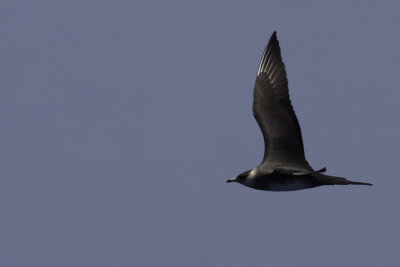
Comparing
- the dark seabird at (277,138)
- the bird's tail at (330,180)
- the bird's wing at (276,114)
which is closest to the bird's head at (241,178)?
the dark seabird at (277,138)

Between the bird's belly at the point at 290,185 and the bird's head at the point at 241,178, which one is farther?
the bird's head at the point at 241,178

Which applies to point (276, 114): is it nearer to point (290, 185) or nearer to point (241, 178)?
point (241, 178)

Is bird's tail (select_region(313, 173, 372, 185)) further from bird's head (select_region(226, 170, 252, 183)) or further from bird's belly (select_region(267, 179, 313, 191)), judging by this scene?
bird's head (select_region(226, 170, 252, 183))

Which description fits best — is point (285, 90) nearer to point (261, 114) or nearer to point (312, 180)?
point (261, 114)

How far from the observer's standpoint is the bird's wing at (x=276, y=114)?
1361 centimetres

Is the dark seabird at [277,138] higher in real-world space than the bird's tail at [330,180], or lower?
higher

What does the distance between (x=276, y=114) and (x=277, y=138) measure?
23.6 inches

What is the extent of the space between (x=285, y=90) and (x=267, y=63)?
1.03 metres

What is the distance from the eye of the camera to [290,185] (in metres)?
12.9

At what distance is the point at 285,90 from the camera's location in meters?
14.5

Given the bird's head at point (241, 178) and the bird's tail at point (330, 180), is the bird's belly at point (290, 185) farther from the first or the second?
the bird's head at point (241, 178)

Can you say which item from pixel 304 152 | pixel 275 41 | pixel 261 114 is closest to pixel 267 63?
pixel 275 41

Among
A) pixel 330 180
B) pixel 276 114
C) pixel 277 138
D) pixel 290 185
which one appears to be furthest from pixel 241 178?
pixel 330 180

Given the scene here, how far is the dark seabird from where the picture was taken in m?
12.7
